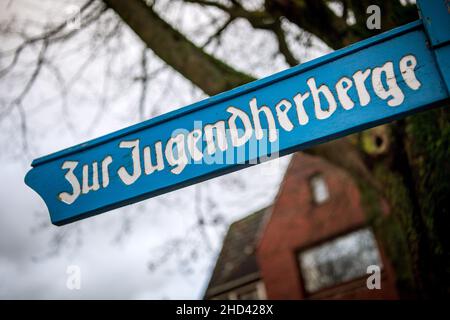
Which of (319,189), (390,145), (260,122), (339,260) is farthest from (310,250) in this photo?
(260,122)

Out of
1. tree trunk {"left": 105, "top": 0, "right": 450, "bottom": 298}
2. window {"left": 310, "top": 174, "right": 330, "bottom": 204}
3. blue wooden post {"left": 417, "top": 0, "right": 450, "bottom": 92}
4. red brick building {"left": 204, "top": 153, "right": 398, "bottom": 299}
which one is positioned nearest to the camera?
blue wooden post {"left": 417, "top": 0, "right": 450, "bottom": 92}

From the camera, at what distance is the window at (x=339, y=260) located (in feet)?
40.4

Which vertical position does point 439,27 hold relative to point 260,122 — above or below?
above

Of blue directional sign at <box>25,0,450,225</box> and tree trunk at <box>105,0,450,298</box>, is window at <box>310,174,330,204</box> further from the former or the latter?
blue directional sign at <box>25,0,450,225</box>

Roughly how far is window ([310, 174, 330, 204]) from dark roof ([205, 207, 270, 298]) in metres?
1.98

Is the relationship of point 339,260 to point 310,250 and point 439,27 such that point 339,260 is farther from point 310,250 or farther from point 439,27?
point 439,27

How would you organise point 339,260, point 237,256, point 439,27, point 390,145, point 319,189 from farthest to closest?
1. point 237,256
2. point 319,189
3. point 339,260
4. point 390,145
5. point 439,27

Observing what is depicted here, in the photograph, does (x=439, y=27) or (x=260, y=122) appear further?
(x=260, y=122)

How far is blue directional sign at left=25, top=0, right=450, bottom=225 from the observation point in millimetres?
1488

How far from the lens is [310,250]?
13406mm

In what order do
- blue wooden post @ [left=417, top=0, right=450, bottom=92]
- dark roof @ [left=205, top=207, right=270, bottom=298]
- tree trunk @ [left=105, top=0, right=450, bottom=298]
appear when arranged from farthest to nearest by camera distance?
1. dark roof @ [left=205, top=207, right=270, bottom=298]
2. tree trunk @ [left=105, top=0, right=450, bottom=298]
3. blue wooden post @ [left=417, top=0, right=450, bottom=92]

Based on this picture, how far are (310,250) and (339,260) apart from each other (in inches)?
38.7

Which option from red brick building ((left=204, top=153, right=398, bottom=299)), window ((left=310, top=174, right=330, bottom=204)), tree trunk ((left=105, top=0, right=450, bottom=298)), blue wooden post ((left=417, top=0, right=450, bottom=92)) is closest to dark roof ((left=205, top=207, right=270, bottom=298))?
red brick building ((left=204, top=153, right=398, bottom=299))
